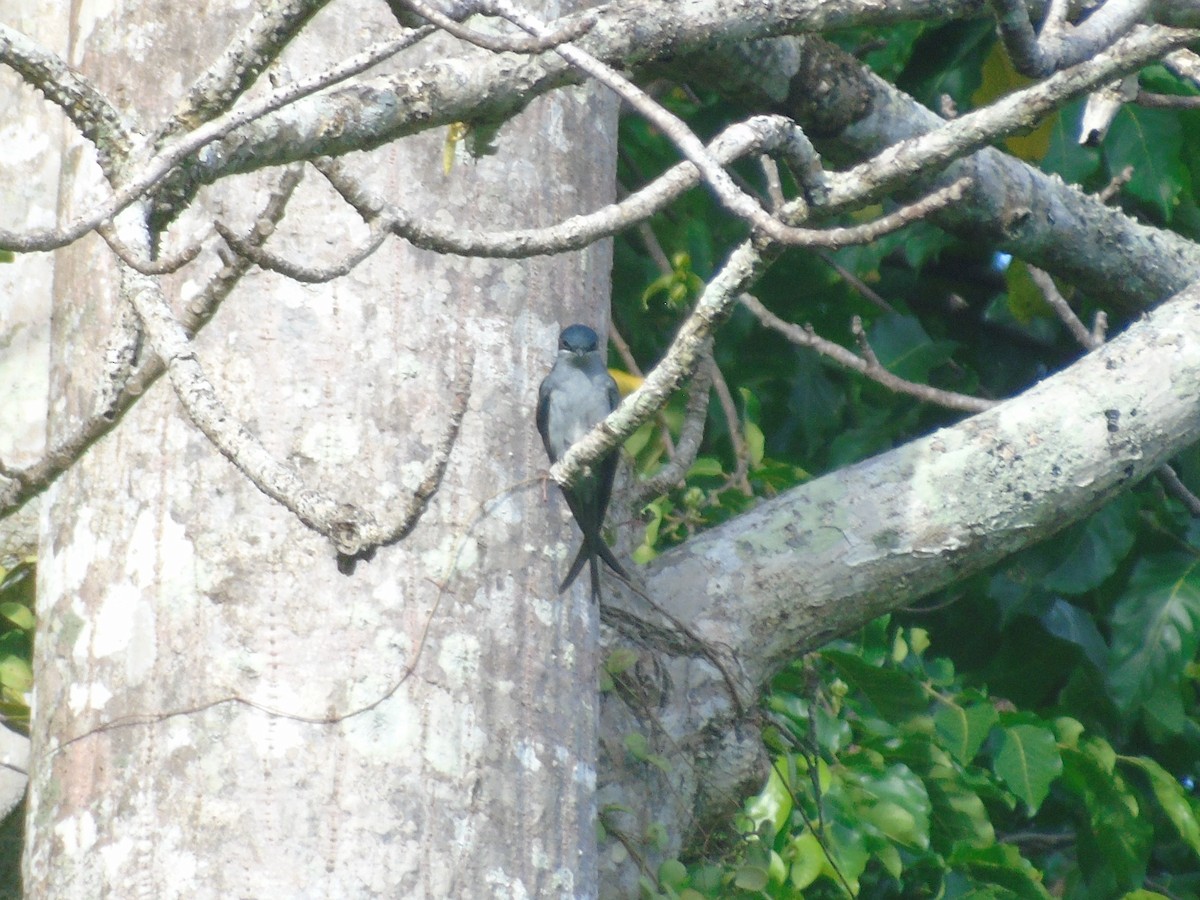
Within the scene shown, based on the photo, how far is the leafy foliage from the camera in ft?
10.5

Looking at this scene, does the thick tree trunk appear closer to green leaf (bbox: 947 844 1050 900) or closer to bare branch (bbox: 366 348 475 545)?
bare branch (bbox: 366 348 475 545)

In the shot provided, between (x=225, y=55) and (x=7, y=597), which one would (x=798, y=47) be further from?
(x=7, y=597)

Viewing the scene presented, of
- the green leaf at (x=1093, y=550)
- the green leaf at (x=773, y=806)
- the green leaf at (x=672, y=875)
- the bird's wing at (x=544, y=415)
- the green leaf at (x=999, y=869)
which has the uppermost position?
the bird's wing at (x=544, y=415)

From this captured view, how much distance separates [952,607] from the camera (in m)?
4.29

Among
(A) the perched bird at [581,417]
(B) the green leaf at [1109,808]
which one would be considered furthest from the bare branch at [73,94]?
(B) the green leaf at [1109,808]

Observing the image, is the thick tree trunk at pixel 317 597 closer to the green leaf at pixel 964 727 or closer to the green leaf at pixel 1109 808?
the green leaf at pixel 964 727

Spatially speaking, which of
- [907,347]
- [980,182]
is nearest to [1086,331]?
[980,182]

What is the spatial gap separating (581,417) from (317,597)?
1276mm

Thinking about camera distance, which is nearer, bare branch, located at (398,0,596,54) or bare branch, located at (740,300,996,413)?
bare branch, located at (398,0,596,54)

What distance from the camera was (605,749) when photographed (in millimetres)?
2453

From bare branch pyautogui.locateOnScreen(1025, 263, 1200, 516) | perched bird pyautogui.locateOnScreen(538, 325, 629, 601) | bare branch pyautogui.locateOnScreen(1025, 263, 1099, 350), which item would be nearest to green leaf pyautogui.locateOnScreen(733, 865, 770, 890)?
perched bird pyautogui.locateOnScreen(538, 325, 629, 601)

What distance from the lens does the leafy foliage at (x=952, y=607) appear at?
3.19 m

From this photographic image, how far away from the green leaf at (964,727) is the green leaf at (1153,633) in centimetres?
48

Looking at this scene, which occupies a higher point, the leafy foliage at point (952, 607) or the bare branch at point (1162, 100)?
the bare branch at point (1162, 100)
